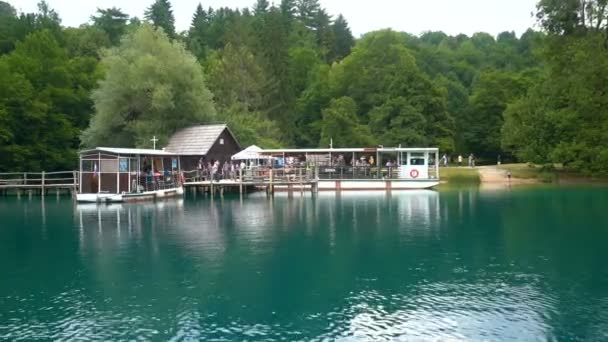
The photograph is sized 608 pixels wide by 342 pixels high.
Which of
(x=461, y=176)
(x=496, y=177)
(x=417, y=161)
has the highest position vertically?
(x=417, y=161)

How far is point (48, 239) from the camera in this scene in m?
23.1

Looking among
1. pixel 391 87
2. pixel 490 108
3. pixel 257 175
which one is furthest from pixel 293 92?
pixel 257 175

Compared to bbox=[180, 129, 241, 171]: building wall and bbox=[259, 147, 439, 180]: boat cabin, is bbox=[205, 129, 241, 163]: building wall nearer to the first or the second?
bbox=[180, 129, 241, 171]: building wall

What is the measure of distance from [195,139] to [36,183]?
12887 millimetres

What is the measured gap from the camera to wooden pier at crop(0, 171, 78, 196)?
1768 inches

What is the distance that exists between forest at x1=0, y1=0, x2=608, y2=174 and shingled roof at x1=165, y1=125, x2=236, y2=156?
4.45 ft

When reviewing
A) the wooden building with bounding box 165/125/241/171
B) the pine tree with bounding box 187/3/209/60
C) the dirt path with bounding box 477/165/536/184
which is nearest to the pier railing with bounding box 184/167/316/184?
the wooden building with bounding box 165/125/241/171

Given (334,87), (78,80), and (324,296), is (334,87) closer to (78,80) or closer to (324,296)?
(78,80)

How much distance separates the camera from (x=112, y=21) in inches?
3543

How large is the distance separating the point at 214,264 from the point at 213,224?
9512 millimetres

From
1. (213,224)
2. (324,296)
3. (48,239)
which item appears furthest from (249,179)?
(324,296)

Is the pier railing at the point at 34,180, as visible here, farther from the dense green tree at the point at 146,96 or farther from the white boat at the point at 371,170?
the white boat at the point at 371,170

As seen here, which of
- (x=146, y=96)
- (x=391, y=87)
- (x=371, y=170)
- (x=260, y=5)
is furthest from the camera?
(x=260, y=5)

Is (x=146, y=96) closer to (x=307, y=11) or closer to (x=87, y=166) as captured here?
(x=87, y=166)
